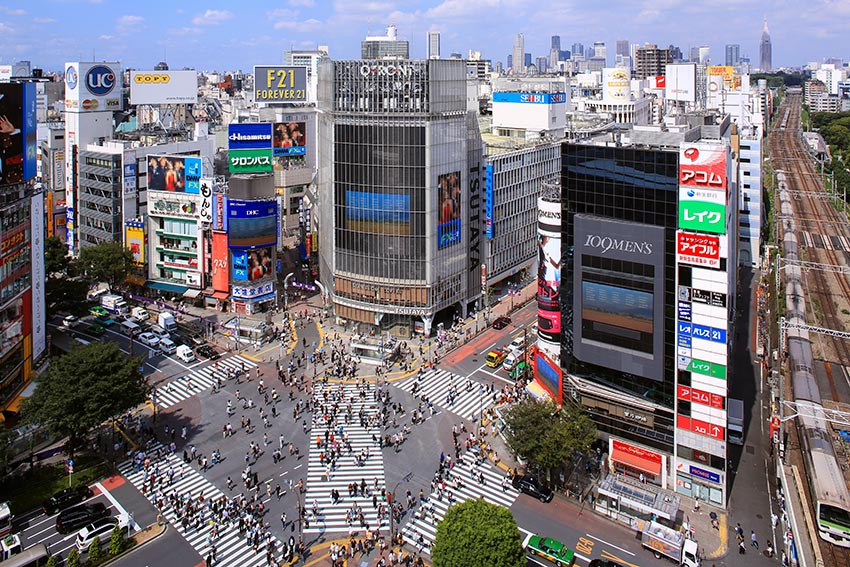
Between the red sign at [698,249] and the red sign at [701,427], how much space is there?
11623mm

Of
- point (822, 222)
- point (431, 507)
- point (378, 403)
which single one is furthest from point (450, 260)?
point (822, 222)

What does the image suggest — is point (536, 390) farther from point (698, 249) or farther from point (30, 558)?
point (30, 558)

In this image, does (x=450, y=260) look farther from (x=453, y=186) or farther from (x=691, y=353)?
(x=691, y=353)

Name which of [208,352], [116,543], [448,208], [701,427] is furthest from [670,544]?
[208,352]

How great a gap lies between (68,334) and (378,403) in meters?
42.5

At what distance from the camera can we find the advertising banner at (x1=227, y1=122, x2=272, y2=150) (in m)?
111

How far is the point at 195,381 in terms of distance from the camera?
7344cm

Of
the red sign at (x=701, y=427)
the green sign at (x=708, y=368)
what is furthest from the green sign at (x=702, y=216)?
the red sign at (x=701, y=427)

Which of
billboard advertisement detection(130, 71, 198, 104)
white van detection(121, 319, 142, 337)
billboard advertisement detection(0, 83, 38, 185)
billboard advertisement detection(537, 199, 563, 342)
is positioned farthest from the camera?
billboard advertisement detection(130, 71, 198, 104)

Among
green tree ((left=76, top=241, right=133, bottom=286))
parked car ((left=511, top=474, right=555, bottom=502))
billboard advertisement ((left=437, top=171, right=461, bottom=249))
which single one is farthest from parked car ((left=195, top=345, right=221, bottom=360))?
parked car ((left=511, top=474, right=555, bottom=502))

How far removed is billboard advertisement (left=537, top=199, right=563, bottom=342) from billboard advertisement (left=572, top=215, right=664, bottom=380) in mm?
6236

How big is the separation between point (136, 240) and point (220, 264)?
16.6 meters

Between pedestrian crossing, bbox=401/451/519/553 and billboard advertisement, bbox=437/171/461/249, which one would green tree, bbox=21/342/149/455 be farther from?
billboard advertisement, bbox=437/171/461/249

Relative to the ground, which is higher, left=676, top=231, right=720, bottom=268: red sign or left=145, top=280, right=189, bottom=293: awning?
left=676, top=231, right=720, bottom=268: red sign
